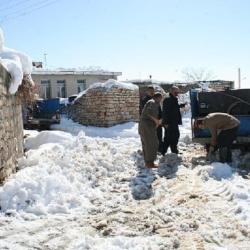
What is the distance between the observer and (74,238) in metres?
5.46

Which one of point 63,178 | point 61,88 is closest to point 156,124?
point 63,178

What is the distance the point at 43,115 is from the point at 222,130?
42.8 ft

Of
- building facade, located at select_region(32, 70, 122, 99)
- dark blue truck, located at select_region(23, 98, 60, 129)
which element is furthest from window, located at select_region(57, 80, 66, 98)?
dark blue truck, located at select_region(23, 98, 60, 129)

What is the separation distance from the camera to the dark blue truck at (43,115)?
66.6ft

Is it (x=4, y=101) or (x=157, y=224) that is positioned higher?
(x=4, y=101)

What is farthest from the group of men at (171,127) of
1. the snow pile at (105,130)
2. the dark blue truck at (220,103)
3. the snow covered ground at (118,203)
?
the snow pile at (105,130)

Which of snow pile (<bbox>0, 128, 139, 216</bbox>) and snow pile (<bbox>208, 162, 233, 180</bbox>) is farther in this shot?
snow pile (<bbox>208, 162, 233, 180</bbox>)

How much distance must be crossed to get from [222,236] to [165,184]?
8.94 feet

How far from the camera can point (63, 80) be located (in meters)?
36.2

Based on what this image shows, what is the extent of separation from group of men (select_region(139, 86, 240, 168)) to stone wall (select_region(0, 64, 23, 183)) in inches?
95.5

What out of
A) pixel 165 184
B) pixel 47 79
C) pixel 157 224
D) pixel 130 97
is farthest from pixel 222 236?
pixel 47 79

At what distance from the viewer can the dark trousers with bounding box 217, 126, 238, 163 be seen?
991cm

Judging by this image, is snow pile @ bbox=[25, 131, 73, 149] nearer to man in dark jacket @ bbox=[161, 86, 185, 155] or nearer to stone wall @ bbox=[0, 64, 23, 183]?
stone wall @ bbox=[0, 64, 23, 183]

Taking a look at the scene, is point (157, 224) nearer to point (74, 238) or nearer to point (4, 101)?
point (74, 238)
